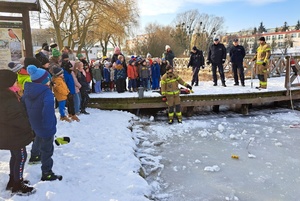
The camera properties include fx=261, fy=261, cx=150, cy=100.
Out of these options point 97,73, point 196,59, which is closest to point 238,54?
point 196,59

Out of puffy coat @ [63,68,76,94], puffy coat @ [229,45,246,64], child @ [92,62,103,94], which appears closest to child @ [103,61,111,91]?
child @ [92,62,103,94]

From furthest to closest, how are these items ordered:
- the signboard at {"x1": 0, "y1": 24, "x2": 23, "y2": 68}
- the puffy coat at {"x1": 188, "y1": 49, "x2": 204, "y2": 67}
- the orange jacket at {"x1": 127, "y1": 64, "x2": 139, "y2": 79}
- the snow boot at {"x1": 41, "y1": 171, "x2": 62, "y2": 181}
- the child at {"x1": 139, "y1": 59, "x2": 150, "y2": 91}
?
1. the puffy coat at {"x1": 188, "y1": 49, "x2": 204, "y2": 67}
2. the child at {"x1": 139, "y1": 59, "x2": 150, "y2": 91}
3. the orange jacket at {"x1": 127, "y1": 64, "x2": 139, "y2": 79}
4. the signboard at {"x1": 0, "y1": 24, "x2": 23, "y2": 68}
5. the snow boot at {"x1": 41, "y1": 171, "x2": 62, "y2": 181}

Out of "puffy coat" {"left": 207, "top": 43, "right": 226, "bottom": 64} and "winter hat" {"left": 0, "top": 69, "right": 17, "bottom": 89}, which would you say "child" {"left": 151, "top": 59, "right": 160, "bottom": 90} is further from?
"winter hat" {"left": 0, "top": 69, "right": 17, "bottom": 89}

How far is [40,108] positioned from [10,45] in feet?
9.23

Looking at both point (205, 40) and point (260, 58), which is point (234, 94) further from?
point (205, 40)

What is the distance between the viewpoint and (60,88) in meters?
5.65

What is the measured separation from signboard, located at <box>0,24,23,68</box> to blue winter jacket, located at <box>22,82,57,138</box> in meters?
2.49

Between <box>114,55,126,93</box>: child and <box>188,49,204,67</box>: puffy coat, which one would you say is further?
<box>188,49,204,67</box>: puffy coat

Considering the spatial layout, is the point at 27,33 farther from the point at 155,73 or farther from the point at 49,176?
the point at 155,73

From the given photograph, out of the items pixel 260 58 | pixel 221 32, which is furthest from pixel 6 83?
pixel 221 32

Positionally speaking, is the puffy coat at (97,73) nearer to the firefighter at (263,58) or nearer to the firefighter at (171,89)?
the firefighter at (171,89)

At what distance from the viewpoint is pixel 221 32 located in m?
50.7

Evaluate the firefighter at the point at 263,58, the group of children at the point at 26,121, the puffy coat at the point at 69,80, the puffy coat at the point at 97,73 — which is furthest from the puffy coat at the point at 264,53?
the group of children at the point at 26,121

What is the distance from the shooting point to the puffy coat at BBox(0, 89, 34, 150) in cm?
296
